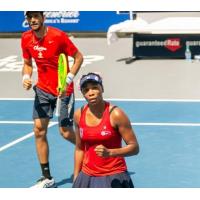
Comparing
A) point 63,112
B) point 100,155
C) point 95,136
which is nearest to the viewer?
point 100,155

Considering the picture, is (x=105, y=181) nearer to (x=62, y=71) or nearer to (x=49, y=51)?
(x=62, y=71)

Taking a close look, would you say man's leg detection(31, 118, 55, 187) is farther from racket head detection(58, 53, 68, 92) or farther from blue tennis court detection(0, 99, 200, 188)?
racket head detection(58, 53, 68, 92)

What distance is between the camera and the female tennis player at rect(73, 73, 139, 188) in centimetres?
652

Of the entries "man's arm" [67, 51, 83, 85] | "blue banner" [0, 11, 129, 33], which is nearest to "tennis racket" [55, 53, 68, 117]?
"man's arm" [67, 51, 83, 85]

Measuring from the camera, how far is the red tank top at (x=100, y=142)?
6.55m

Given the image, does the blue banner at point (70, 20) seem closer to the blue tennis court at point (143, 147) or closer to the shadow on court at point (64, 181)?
the blue tennis court at point (143, 147)

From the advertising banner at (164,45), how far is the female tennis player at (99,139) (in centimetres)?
1321

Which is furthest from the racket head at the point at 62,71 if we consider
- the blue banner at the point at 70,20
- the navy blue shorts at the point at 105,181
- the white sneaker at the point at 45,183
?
the blue banner at the point at 70,20

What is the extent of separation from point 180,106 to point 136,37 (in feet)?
19.7

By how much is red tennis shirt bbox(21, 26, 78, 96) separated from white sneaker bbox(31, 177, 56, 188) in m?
1.26

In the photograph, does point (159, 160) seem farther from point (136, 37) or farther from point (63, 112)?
point (136, 37)

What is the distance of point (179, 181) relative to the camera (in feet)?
30.7

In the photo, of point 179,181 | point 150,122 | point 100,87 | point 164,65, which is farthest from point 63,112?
point 164,65

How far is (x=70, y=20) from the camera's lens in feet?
79.7
